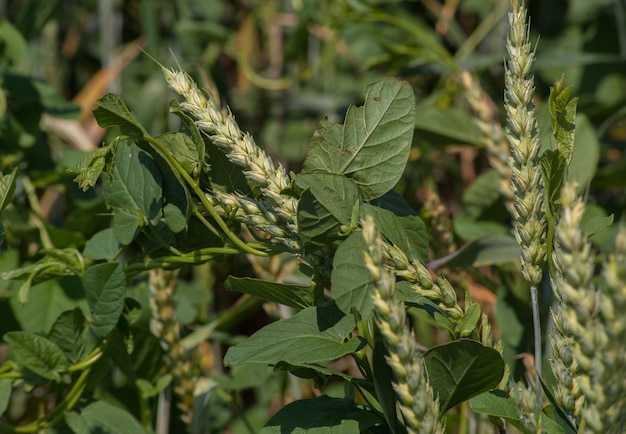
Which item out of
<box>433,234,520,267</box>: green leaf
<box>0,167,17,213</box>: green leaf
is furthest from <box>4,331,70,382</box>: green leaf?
<box>433,234,520,267</box>: green leaf

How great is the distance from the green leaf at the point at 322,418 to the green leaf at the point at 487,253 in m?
0.33

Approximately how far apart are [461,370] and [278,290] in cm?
14

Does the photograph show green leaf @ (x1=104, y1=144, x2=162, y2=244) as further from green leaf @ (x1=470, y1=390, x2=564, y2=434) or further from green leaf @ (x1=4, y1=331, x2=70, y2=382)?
green leaf @ (x1=470, y1=390, x2=564, y2=434)

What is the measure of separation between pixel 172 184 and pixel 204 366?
590 mm

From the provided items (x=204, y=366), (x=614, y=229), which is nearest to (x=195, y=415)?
(x=204, y=366)

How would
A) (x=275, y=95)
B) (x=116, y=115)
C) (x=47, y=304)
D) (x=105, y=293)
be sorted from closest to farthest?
(x=116, y=115) → (x=105, y=293) → (x=47, y=304) → (x=275, y=95)

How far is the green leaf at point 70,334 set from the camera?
688 mm

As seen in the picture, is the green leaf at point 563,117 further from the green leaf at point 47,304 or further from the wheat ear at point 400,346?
the green leaf at point 47,304

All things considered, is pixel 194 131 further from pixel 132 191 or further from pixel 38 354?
pixel 38 354

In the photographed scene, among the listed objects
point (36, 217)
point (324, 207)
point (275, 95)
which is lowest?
point (275, 95)

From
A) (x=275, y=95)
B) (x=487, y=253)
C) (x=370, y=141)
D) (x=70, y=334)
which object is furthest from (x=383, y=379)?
(x=275, y=95)

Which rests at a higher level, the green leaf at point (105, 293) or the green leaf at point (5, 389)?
the green leaf at point (105, 293)

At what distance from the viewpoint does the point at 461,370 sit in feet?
1.72

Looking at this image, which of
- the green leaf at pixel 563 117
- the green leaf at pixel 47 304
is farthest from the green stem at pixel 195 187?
the green leaf at pixel 47 304
